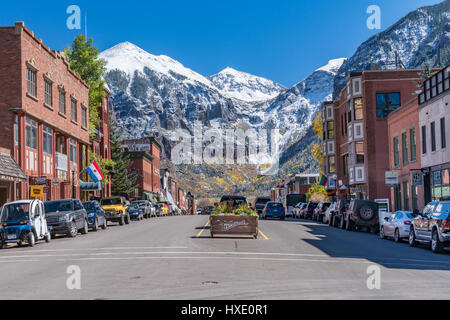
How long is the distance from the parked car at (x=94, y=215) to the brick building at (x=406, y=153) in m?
20.2

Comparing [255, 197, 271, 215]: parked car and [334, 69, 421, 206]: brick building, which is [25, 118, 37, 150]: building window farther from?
[334, 69, 421, 206]: brick building

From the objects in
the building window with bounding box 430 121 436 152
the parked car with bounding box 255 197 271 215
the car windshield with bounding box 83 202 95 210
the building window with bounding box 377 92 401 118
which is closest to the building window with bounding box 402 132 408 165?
the building window with bounding box 430 121 436 152

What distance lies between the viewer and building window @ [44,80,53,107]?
48.2 meters

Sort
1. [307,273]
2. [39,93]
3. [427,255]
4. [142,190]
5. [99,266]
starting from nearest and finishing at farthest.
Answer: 1. [307,273]
2. [99,266]
3. [427,255]
4. [39,93]
5. [142,190]

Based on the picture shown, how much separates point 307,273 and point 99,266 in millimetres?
5251

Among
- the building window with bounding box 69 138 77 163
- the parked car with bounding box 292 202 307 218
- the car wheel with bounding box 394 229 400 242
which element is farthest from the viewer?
the parked car with bounding box 292 202 307 218

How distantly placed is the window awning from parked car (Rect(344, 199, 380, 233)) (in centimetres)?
1939

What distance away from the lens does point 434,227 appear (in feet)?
74.7

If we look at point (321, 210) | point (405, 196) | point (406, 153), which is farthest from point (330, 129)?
point (405, 196)

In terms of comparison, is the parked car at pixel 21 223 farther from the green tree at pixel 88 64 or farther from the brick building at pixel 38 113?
the green tree at pixel 88 64

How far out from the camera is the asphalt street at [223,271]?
1131 cm
